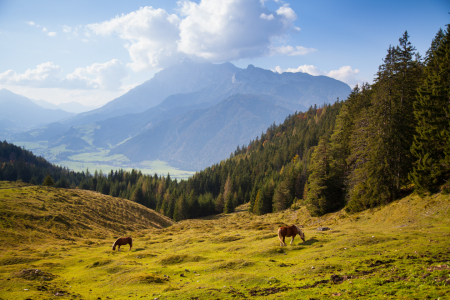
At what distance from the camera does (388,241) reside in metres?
21.7

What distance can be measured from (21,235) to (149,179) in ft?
413

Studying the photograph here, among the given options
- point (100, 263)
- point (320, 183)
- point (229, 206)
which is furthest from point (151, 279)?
point (229, 206)

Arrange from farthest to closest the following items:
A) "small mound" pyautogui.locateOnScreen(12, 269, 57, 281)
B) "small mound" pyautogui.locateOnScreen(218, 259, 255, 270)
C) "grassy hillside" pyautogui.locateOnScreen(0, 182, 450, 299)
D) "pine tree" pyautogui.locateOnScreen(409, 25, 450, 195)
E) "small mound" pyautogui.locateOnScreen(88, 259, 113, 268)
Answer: "pine tree" pyautogui.locateOnScreen(409, 25, 450, 195), "small mound" pyautogui.locateOnScreen(88, 259, 113, 268), "small mound" pyautogui.locateOnScreen(218, 259, 255, 270), "small mound" pyautogui.locateOnScreen(12, 269, 57, 281), "grassy hillside" pyautogui.locateOnScreen(0, 182, 450, 299)

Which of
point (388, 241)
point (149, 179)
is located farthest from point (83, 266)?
point (149, 179)

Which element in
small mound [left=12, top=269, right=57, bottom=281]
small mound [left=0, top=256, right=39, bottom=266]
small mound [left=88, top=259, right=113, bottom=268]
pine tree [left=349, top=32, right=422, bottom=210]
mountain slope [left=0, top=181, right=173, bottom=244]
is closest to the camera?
small mound [left=12, top=269, right=57, bottom=281]

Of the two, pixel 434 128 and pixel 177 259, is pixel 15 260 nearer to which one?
pixel 177 259

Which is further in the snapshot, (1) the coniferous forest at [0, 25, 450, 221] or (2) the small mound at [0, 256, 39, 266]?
(1) the coniferous forest at [0, 25, 450, 221]

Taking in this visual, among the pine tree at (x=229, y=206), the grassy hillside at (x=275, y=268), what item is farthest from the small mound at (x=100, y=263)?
the pine tree at (x=229, y=206)

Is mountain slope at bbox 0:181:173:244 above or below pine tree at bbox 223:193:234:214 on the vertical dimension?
above

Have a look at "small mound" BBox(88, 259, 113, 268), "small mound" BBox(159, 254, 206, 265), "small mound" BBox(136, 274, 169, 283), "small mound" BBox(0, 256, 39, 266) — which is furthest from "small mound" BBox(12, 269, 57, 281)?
"small mound" BBox(159, 254, 206, 265)

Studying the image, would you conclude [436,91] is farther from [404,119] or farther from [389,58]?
[389,58]

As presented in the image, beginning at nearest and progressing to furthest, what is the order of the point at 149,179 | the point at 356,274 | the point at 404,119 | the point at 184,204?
the point at 356,274 < the point at 404,119 < the point at 184,204 < the point at 149,179

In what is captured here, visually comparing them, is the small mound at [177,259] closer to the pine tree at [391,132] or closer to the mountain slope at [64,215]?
the mountain slope at [64,215]

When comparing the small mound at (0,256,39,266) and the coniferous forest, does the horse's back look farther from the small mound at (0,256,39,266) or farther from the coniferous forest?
the small mound at (0,256,39,266)
